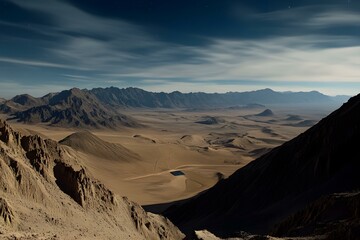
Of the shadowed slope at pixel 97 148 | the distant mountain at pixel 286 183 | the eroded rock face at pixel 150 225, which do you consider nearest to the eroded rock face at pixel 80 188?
the eroded rock face at pixel 150 225

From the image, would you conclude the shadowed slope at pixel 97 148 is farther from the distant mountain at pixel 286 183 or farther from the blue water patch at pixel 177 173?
the distant mountain at pixel 286 183

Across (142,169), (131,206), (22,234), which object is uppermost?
(22,234)

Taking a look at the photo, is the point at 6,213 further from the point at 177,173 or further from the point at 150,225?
the point at 177,173

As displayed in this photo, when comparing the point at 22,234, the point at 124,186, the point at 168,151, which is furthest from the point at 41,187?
the point at 168,151

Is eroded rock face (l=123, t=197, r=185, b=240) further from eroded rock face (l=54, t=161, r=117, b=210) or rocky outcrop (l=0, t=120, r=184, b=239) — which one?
eroded rock face (l=54, t=161, r=117, b=210)

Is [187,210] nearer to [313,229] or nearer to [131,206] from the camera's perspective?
[131,206]

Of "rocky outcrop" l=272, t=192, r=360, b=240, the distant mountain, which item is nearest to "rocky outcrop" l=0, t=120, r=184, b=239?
the distant mountain
